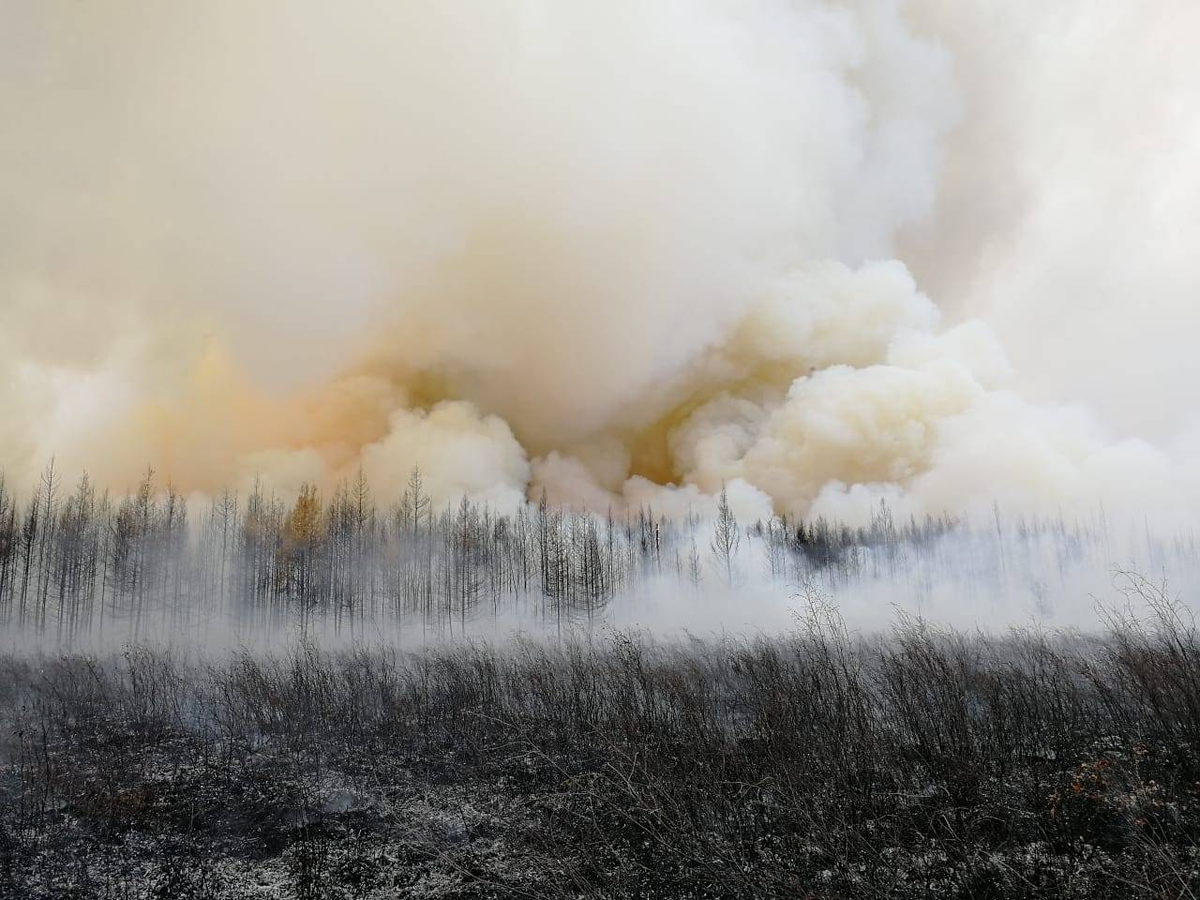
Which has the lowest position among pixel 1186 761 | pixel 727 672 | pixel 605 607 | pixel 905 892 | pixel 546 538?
pixel 905 892

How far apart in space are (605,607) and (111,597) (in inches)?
1408

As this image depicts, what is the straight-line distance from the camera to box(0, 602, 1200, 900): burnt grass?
651 centimetres

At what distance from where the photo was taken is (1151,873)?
6020mm

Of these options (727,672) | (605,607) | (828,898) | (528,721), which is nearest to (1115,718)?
(727,672)

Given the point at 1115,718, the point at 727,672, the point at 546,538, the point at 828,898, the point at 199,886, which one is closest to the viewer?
the point at 828,898

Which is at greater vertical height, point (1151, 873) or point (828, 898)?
point (828, 898)

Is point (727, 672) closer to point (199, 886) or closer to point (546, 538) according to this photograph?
point (199, 886)

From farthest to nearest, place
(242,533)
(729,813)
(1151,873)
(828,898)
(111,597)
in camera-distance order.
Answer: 1. (242,533)
2. (111,597)
3. (729,813)
4. (1151,873)
5. (828,898)

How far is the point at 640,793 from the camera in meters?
7.00

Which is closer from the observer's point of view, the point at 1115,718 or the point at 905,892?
the point at 905,892

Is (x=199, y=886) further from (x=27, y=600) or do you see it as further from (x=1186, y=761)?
(x=27, y=600)

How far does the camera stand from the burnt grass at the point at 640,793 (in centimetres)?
651

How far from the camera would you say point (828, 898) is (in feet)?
14.1

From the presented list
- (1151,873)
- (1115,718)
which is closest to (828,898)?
(1151,873)
